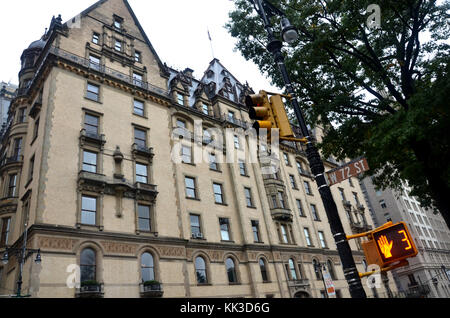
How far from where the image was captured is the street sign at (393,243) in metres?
5.68

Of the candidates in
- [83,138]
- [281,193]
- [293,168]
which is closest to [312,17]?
[83,138]

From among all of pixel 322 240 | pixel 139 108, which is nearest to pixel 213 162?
pixel 139 108

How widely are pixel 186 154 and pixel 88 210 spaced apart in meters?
12.2

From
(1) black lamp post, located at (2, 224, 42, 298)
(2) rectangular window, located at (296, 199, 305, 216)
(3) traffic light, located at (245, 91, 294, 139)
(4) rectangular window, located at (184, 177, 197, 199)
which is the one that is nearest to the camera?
(3) traffic light, located at (245, 91, 294, 139)

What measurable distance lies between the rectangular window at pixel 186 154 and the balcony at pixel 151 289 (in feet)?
41.4

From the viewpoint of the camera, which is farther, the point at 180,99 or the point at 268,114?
the point at 180,99

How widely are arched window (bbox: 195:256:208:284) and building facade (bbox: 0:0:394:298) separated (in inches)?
3.3

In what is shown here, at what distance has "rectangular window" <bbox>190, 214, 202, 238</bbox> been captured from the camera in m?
28.2

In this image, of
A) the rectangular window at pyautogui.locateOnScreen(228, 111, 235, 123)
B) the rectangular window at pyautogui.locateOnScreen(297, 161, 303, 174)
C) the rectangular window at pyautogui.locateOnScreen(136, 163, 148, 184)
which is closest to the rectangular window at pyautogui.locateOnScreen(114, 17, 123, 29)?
the rectangular window at pyautogui.locateOnScreen(228, 111, 235, 123)

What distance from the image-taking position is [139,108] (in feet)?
100

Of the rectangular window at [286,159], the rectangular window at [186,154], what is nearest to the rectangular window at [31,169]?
the rectangular window at [186,154]

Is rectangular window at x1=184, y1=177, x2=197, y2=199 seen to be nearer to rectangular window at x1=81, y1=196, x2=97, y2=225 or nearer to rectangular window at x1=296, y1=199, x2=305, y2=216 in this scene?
rectangular window at x1=81, y1=196, x2=97, y2=225

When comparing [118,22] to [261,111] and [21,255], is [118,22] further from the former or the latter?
[261,111]

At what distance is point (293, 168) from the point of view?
44812mm
